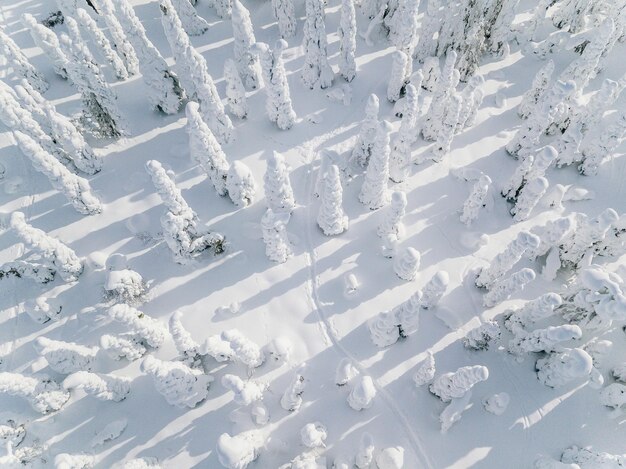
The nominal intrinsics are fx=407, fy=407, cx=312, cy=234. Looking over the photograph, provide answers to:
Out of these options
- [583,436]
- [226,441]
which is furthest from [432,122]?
[226,441]

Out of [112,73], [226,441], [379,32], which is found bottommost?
[226,441]

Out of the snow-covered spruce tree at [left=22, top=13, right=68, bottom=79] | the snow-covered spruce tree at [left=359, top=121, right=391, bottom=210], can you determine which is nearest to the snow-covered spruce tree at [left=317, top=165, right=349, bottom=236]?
the snow-covered spruce tree at [left=359, top=121, right=391, bottom=210]

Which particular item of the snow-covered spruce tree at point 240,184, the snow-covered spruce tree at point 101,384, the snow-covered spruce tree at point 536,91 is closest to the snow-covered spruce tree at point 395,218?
the snow-covered spruce tree at point 240,184

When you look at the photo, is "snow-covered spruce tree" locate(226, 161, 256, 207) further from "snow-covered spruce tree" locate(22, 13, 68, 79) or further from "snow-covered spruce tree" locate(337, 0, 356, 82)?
"snow-covered spruce tree" locate(22, 13, 68, 79)

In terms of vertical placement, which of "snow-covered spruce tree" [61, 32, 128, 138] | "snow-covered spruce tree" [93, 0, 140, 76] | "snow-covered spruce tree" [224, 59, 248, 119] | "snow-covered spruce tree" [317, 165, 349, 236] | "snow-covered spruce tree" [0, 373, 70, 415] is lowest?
"snow-covered spruce tree" [0, 373, 70, 415]

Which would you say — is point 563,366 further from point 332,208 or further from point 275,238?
point 275,238

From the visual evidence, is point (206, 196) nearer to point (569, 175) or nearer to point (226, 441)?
point (226, 441)

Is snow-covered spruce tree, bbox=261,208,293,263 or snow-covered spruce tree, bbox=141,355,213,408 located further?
snow-covered spruce tree, bbox=261,208,293,263
